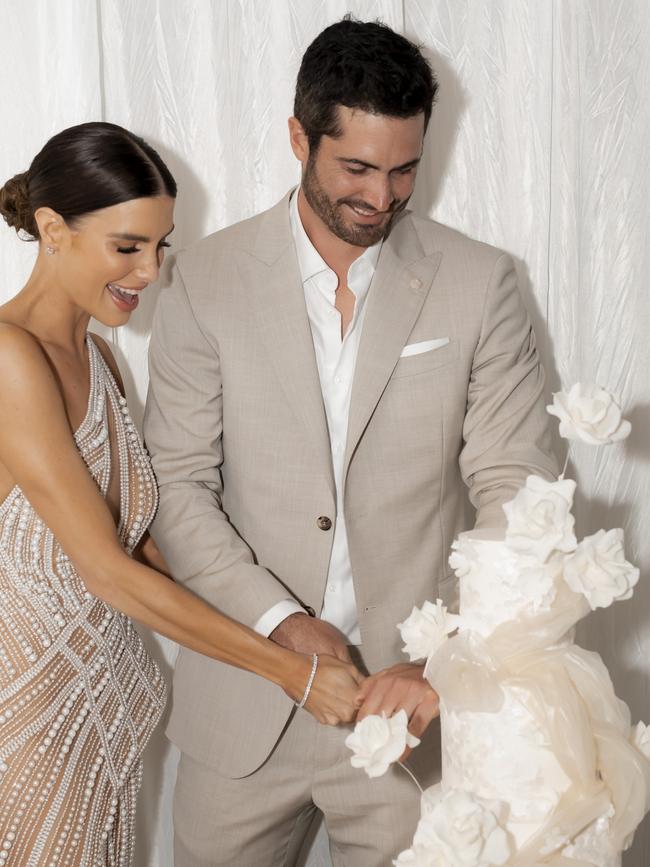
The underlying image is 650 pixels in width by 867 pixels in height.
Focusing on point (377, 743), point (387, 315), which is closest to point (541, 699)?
point (377, 743)

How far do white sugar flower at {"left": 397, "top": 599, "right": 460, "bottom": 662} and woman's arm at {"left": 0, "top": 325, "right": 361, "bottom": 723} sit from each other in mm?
292

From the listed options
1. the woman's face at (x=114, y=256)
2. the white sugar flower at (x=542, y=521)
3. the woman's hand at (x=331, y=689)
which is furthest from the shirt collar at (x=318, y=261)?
the white sugar flower at (x=542, y=521)

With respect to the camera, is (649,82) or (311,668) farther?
(649,82)

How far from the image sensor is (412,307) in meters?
1.80

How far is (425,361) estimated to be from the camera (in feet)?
5.84

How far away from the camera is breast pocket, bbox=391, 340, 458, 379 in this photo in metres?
1.78

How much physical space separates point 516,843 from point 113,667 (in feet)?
2.50

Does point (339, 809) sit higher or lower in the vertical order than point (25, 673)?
lower

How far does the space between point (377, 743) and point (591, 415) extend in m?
0.43

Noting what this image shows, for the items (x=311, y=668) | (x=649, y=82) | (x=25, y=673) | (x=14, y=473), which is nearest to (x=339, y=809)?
(x=311, y=668)

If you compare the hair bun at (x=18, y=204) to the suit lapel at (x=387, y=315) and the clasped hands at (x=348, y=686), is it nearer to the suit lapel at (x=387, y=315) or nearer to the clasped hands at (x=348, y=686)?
the suit lapel at (x=387, y=315)

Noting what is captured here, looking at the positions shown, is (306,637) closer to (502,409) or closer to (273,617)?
(273,617)

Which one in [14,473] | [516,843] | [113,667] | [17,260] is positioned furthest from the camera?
[17,260]

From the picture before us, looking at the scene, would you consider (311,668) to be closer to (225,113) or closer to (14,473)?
(14,473)
